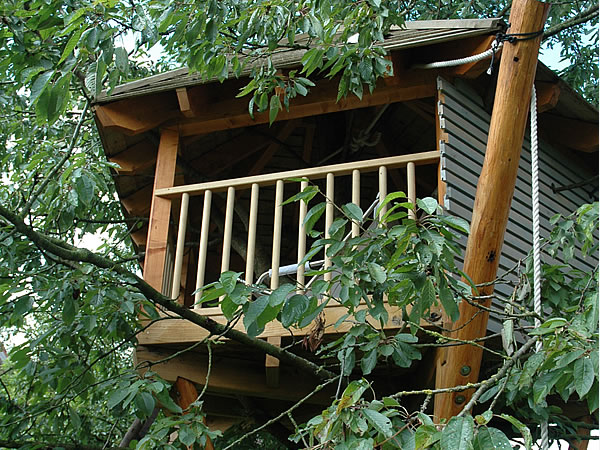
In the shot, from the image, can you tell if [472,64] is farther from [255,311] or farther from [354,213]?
[255,311]

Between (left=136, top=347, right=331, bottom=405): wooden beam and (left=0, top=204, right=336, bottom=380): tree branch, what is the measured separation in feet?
3.34

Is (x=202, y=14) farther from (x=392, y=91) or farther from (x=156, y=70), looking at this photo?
(x=156, y=70)

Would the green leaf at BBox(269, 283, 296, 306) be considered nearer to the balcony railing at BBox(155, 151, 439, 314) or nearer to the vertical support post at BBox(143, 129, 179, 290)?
the balcony railing at BBox(155, 151, 439, 314)

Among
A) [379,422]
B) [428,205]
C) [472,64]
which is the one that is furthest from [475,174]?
[379,422]

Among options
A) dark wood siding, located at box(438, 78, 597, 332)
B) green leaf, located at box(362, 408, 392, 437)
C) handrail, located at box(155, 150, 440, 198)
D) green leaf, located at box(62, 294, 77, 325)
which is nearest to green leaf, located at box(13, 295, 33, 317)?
green leaf, located at box(62, 294, 77, 325)

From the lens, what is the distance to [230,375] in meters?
4.96

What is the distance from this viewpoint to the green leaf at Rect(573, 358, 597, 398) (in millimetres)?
2494

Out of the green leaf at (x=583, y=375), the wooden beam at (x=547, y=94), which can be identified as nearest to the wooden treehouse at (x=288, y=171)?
the wooden beam at (x=547, y=94)

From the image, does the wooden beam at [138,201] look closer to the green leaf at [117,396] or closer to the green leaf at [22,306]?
the green leaf at [22,306]

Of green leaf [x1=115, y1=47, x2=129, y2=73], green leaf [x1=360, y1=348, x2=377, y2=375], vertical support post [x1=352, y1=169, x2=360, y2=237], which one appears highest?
green leaf [x1=115, y1=47, x2=129, y2=73]

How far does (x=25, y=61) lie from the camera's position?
162 inches

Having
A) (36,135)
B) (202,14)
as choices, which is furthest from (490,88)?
(36,135)

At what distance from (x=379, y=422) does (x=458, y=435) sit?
1.26 ft

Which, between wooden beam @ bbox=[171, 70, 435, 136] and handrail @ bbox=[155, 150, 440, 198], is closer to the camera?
handrail @ bbox=[155, 150, 440, 198]
